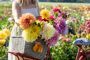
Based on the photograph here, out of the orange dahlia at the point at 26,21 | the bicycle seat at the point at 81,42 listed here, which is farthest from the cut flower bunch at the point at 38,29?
the bicycle seat at the point at 81,42

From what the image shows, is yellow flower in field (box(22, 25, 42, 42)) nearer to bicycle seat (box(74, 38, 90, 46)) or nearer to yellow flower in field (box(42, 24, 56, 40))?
yellow flower in field (box(42, 24, 56, 40))

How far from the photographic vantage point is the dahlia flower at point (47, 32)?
1466mm

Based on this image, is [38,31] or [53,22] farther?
[53,22]

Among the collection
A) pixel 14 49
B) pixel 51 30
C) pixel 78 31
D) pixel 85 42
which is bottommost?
pixel 78 31

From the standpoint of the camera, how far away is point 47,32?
1.47 metres

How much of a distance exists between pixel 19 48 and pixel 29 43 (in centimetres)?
9

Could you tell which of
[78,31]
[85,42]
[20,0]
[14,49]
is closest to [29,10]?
[20,0]

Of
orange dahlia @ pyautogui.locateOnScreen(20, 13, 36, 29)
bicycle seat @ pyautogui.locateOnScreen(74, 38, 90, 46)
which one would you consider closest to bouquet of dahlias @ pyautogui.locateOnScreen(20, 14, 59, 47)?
orange dahlia @ pyautogui.locateOnScreen(20, 13, 36, 29)

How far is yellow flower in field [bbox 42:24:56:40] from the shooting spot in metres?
1.47

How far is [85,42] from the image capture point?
211cm

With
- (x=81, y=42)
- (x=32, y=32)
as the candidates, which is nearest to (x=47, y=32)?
(x=32, y=32)

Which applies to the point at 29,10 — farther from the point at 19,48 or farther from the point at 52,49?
the point at 52,49

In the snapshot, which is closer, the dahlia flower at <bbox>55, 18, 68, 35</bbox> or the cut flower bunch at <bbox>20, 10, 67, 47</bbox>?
the cut flower bunch at <bbox>20, 10, 67, 47</bbox>

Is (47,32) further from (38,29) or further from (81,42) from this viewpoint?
(81,42)
